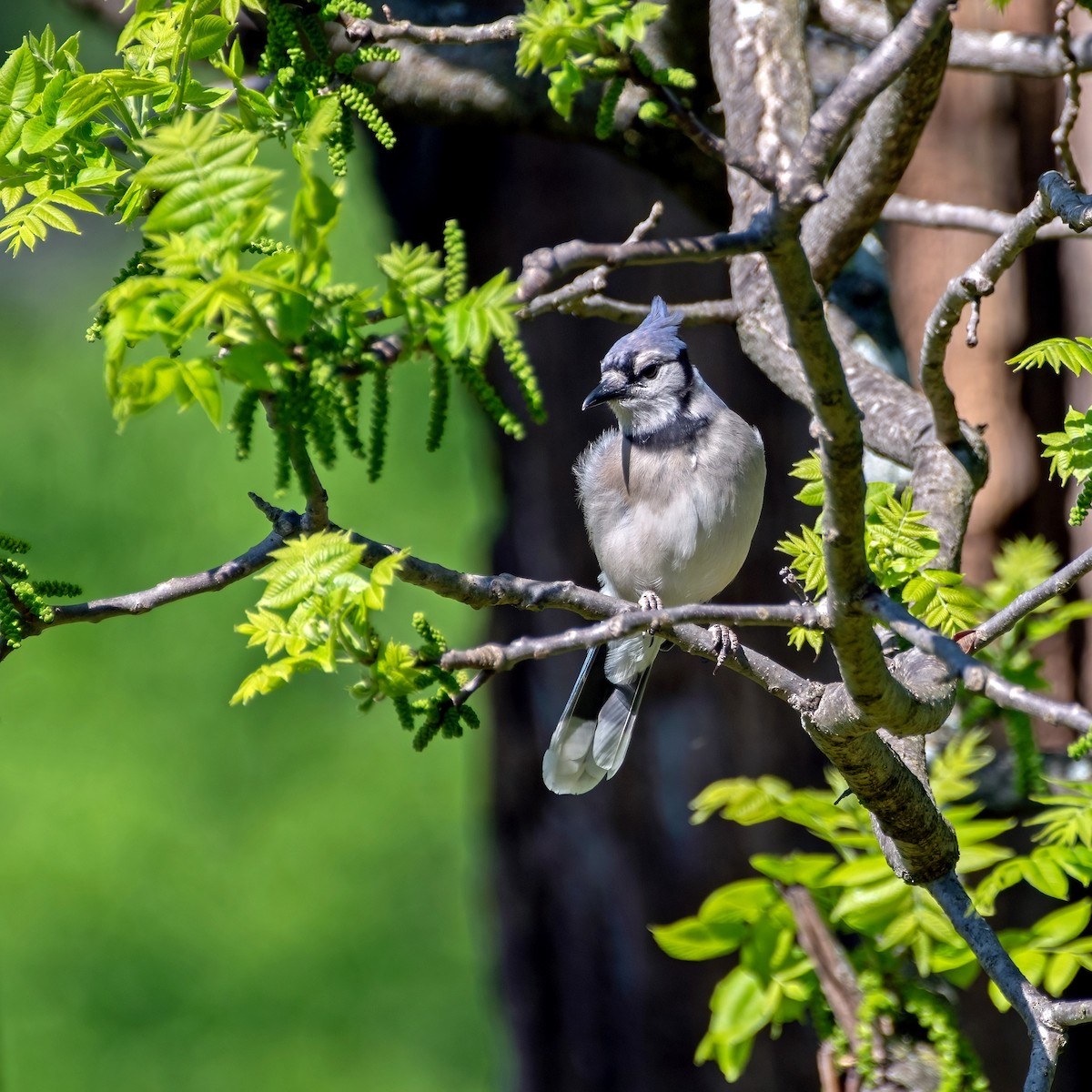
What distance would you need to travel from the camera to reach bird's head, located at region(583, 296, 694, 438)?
2832 millimetres

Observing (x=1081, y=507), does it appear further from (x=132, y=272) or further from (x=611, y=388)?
(x=611, y=388)

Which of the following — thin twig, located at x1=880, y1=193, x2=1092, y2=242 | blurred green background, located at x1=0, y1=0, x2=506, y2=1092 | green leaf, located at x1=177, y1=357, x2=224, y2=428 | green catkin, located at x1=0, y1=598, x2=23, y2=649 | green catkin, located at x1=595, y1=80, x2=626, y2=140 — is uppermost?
green catkin, located at x1=595, y1=80, x2=626, y2=140

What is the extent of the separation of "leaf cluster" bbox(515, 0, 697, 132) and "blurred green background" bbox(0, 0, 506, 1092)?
5202 millimetres

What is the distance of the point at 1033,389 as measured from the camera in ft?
10.8

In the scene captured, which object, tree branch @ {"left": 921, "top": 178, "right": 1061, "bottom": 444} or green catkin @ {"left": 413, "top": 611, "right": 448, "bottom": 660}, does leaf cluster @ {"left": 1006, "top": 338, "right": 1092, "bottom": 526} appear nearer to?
tree branch @ {"left": 921, "top": 178, "right": 1061, "bottom": 444}

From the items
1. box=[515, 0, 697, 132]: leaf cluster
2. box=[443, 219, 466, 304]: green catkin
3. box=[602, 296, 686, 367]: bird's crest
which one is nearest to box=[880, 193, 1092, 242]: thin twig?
box=[602, 296, 686, 367]: bird's crest

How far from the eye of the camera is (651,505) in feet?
9.34

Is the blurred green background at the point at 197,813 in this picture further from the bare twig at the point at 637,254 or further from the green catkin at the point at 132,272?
the bare twig at the point at 637,254

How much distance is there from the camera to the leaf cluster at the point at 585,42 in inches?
69.9

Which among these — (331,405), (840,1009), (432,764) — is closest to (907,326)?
(840,1009)

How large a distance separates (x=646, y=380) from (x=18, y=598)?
168 centimetres

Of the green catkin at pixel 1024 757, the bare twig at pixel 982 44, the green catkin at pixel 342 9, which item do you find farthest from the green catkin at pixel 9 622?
the bare twig at pixel 982 44

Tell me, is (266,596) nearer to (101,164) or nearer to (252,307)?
(252,307)

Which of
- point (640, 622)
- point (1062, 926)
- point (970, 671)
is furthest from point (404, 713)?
point (1062, 926)
